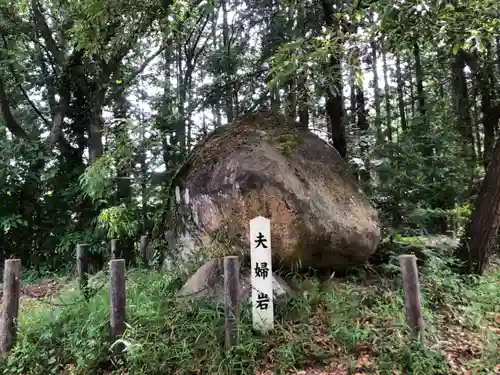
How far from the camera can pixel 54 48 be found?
11453 mm

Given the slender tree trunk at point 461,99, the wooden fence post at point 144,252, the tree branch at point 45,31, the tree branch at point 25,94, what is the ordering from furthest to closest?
the slender tree trunk at point 461,99, the tree branch at point 25,94, the tree branch at point 45,31, the wooden fence post at point 144,252

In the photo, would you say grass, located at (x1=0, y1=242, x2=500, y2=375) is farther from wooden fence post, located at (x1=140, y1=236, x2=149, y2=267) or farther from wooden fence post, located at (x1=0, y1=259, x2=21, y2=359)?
wooden fence post, located at (x1=140, y1=236, x2=149, y2=267)

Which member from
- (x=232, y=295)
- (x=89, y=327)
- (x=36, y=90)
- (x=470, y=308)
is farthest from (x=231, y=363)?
(x=36, y=90)

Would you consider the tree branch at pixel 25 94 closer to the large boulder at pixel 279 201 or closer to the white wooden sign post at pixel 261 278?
the large boulder at pixel 279 201

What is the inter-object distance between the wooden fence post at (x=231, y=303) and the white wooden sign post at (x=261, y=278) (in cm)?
25

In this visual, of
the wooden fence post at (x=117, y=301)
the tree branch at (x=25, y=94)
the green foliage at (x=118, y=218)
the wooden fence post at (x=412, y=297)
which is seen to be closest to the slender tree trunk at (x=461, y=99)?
the wooden fence post at (x=412, y=297)

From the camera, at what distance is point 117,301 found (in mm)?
4309

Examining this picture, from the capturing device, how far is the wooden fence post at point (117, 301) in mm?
4270

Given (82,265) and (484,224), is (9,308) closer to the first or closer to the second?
(82,265)

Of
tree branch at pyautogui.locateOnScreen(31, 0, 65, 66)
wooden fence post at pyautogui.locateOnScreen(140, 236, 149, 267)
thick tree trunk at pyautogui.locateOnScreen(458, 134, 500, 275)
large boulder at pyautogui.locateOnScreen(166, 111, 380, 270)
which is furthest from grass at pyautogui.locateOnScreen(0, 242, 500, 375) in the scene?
tree branch at pyautogui.locateOnScreen(31, 0, 65, 66)

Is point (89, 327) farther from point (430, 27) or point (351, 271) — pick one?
point (430, 27)

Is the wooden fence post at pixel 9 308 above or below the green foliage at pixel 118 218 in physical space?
below

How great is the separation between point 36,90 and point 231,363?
12.8 meters

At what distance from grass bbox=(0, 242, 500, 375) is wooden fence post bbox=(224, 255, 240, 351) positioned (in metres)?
0.13
